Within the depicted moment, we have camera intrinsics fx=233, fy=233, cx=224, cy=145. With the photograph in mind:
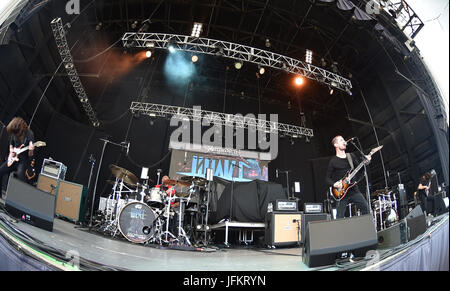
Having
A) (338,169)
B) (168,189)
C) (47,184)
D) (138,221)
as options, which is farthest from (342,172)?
(168,189)

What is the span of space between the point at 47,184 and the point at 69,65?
679mm

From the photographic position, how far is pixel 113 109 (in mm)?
1510

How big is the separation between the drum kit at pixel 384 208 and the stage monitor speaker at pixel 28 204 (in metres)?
1.53

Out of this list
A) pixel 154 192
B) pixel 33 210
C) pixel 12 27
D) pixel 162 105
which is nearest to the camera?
pixel 33 210

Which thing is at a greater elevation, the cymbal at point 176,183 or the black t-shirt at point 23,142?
the black t-shirt at point 23,142

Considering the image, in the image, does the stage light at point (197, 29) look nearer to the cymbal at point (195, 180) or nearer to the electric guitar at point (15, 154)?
the electric guitar at point (15, 154)

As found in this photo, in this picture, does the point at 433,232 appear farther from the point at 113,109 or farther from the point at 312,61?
the point at 113,109

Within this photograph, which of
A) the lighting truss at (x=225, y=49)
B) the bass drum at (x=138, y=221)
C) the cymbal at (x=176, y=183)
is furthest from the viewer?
the cymbal at (x=176, y=183)

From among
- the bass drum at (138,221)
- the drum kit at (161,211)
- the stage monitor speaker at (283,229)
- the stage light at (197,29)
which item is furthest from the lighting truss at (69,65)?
the stage monitor speaker at (283,229)

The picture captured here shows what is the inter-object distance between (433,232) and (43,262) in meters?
1.52

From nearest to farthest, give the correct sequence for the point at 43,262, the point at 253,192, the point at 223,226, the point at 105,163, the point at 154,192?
the point at 43,262 < the point at 105,163 < the point at 154,192 < the point at 223,226 < the point at 253,192

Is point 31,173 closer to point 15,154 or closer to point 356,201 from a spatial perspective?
point 15,154

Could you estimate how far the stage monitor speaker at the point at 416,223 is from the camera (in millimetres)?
969

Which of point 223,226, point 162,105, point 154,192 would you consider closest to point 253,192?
point 223,226
